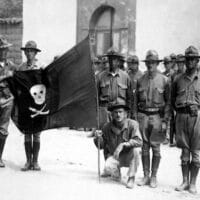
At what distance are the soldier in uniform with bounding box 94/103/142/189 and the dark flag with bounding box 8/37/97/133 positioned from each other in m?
0.30

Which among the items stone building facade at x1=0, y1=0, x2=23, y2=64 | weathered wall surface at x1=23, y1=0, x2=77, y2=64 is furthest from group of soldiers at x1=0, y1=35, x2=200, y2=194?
stone building facade at x1=0, y1=0, x2=23, y2=64

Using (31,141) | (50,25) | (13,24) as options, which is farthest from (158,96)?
(13,24)

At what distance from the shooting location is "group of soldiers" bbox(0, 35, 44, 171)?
809 centimetres

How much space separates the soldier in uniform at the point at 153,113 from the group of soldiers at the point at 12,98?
6.12 feet

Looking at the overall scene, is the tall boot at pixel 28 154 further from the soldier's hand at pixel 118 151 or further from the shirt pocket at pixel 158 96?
the shirt pocket at pixel 158 96

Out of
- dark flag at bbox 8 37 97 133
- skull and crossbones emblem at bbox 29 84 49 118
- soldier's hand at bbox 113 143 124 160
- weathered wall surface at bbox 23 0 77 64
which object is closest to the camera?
soldier's hand at bbox 113 143 124 160

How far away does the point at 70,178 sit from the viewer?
24.5ft

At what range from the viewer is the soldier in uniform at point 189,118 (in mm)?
6898

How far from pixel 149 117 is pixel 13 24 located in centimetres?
1102

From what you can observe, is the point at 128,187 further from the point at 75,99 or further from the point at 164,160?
the point at 164,160

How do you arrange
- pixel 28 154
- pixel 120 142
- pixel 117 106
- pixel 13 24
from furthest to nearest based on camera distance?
pixel 13 24
pixel 28 154
pixel 120 142
pixel 117 106

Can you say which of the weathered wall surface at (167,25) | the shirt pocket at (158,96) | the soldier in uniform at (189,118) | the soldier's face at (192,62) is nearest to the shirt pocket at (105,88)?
the shirt pocket at (158,96)

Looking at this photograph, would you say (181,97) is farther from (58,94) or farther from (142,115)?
(58,94)

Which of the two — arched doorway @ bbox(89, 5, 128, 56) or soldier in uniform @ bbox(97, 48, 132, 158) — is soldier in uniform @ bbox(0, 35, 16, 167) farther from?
arched doorway @ bbox(89, 5, 128, 56)
